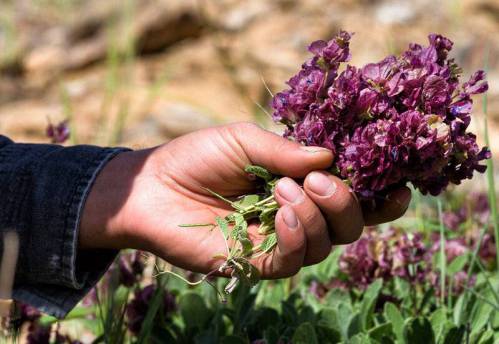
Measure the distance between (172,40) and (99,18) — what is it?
1.91ft

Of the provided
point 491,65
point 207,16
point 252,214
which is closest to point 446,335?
point 252,214

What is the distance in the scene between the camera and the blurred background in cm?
496

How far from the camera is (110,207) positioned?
1687 mm

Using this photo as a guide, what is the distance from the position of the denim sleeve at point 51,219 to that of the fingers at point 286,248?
0.45 m

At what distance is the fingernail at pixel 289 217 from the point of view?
1402 mm

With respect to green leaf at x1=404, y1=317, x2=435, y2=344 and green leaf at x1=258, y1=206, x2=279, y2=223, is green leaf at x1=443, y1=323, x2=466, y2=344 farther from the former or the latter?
green leaf at x1=258, y1=206, x2=279, y2=223

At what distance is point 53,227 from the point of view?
5.61 ft

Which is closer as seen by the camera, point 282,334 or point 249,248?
point 249,248

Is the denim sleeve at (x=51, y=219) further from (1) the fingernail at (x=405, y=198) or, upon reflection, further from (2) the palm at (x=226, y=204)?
(1) the fingernail at (x=405, y=198)

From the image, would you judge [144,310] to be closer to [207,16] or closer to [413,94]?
[413,94]

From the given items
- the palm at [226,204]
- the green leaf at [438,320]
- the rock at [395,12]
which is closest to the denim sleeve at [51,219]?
the palm at [226,204]

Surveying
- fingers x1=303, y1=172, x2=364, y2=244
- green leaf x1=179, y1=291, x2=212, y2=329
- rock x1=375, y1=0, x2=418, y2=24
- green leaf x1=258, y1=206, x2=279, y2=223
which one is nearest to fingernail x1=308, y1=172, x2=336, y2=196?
fingers x1=303, y1=172, x2=364, y2=244

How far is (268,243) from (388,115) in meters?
0.33

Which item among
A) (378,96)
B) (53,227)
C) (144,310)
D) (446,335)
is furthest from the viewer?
(144,310)
